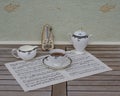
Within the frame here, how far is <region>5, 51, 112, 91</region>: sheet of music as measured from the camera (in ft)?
2.99

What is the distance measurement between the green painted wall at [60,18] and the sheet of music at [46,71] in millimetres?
229

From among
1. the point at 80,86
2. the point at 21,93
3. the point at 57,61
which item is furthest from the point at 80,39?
the point at 21,93

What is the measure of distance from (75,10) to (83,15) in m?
0.06

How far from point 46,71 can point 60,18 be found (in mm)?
398

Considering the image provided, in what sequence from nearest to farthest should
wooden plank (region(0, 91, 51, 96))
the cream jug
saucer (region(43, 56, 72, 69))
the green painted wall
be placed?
wooden plank (region(0, 91, 51, 96)), saucer (region(43, 56, 72, 69)), the cream jug, the green painted wall

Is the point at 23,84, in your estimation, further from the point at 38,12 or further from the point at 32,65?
the point at 38,12

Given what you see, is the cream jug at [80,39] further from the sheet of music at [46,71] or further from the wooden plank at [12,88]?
the wooden plank at [12,88]

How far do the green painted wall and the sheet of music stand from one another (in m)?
0.23

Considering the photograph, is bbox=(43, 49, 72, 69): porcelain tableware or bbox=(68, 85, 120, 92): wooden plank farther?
bbox=(43, 49, 72, 69): porcelain tableware

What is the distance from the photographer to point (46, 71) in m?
0.99

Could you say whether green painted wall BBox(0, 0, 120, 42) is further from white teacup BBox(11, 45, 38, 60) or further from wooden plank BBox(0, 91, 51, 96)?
wooden plank BBox(0, 91, 51, 96)

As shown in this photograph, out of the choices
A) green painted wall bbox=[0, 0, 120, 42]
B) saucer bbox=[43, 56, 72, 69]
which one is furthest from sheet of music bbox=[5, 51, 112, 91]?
green painted wall bbox=[0, 0, 120, 42]

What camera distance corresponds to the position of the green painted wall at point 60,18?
1.24 metres

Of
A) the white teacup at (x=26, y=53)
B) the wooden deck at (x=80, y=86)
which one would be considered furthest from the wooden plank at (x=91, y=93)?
the white teacup at (x=26, y=53)
